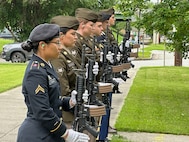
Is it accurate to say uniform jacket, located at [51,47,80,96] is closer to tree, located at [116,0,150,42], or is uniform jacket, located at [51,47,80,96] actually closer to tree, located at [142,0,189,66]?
tree, located at [142,0,189,66]

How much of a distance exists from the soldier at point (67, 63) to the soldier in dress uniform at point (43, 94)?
0.85 meters

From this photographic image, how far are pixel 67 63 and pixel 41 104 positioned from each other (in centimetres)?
124

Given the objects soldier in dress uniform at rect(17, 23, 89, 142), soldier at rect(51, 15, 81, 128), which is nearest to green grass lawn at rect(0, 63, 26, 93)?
soldier at rect(51, 15, 81, 128)

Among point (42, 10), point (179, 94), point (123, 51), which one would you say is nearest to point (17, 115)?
point (123, 51)

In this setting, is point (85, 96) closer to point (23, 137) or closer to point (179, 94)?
point (23, 137)

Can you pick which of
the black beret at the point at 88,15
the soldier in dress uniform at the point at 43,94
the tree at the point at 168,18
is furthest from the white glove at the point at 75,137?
the tree at the point at 168,18

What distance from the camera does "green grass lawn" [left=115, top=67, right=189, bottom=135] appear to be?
829 cm

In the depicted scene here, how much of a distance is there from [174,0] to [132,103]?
8.29 feet

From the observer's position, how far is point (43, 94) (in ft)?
10.8

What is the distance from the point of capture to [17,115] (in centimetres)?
919

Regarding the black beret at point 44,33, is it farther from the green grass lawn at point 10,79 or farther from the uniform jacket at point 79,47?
the green grass lawn at point 10,79

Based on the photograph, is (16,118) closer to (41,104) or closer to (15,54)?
(41,104)

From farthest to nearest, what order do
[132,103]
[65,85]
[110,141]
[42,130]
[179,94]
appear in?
1. [179,94]
2. [132,103]
3. [110,141]
4. [65,85]
5. [42,130]

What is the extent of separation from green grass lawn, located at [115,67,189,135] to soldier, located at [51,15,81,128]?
3.59m
